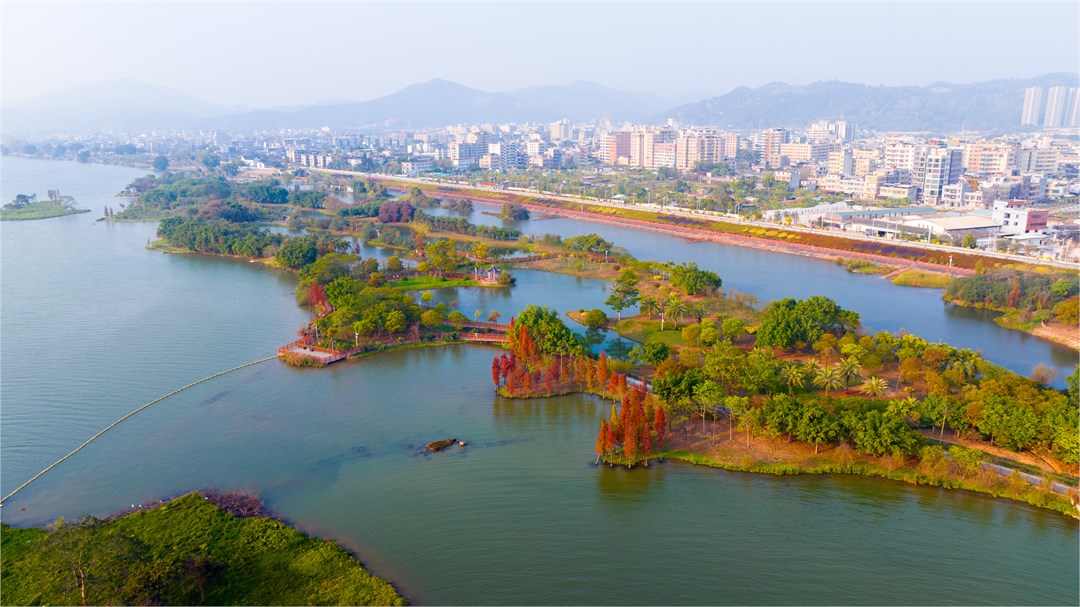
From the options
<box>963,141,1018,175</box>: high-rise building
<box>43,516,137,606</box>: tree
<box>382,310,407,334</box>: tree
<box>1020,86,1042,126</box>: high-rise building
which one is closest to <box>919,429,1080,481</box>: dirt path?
<box>382,310,407,334</box>: tree

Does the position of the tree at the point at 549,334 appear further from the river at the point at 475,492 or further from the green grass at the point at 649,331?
the green grass at the point at 649,331

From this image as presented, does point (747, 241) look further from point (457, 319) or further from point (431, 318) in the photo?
point (431, 318)

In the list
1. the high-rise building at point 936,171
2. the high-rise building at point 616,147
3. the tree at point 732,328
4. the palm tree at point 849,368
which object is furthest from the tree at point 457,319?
the high-rise building at point 616,147

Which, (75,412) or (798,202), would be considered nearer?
(75,412)

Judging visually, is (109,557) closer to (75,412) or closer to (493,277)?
(75,412)

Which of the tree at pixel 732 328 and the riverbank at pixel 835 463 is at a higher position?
the tree at pixel 732 328

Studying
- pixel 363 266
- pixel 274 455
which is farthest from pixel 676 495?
pixel 363 266

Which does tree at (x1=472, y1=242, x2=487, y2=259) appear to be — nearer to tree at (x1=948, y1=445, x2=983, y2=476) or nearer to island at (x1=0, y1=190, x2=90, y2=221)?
tree at (x1=948, y1=445, x2=983, y2=476)
